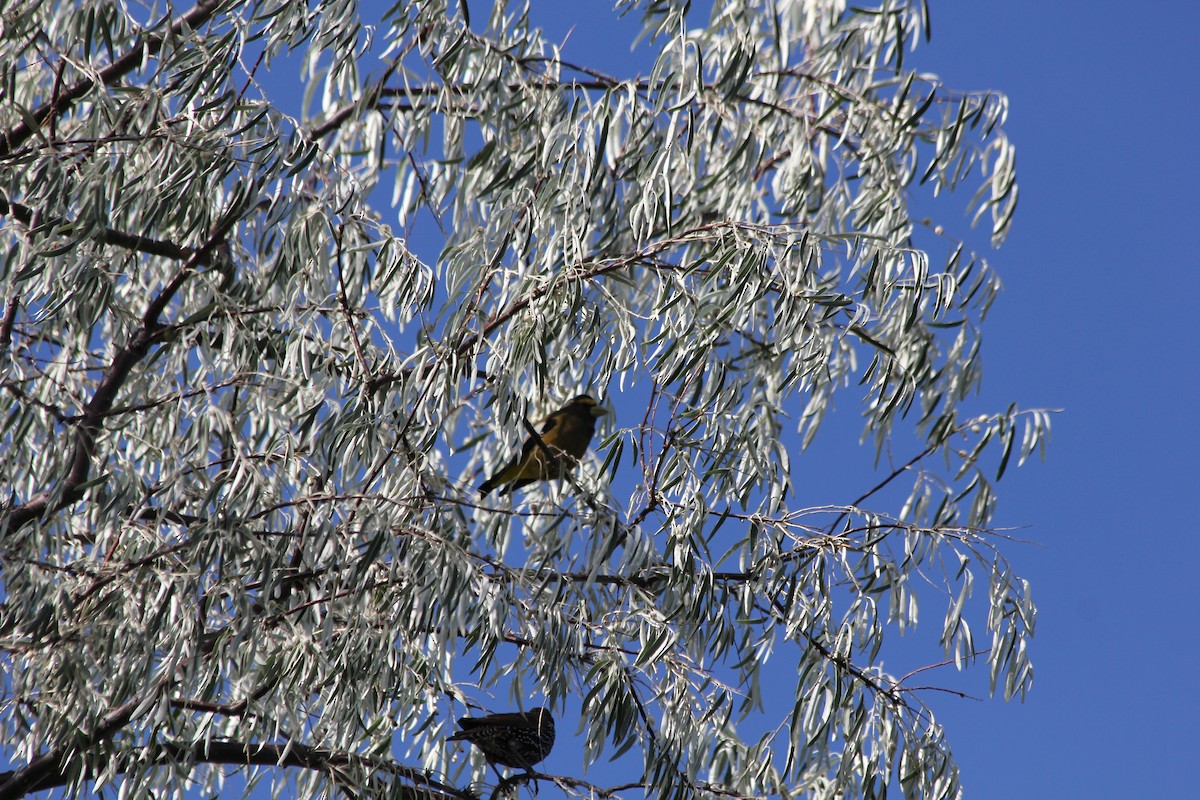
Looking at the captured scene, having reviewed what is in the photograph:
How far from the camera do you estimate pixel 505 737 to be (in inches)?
149

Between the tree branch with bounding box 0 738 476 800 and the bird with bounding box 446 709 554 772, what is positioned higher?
the bird with bounding box 446 709 554 772

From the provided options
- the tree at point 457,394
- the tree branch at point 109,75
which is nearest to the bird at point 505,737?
the tree at point 457,394

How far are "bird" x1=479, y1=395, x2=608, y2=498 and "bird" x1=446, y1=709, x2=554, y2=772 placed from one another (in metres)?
0.86

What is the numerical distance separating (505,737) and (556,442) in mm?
1312

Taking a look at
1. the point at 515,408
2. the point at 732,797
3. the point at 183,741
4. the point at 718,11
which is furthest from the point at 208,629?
the point at 718,11

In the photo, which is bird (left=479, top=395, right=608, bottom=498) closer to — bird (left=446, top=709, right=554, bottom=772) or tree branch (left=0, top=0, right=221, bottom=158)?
bird (left=446, top=709, right=554, bottom=772)

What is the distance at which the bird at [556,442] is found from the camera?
14.6 ft

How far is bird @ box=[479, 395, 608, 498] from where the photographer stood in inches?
175

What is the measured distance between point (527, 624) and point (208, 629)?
981mm

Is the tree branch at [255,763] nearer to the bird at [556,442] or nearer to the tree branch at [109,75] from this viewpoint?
the bird at [556,442]

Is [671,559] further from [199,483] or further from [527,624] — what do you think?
[199,483]

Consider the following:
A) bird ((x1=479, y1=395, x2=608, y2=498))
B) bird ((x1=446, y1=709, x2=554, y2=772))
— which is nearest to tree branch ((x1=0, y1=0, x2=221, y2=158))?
bird ((x1=479, y1=395, x2=608, y2=498))

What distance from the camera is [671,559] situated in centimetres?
322

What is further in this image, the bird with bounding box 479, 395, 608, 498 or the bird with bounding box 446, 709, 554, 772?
the bird with bounding box 479, 395, 608, 498
